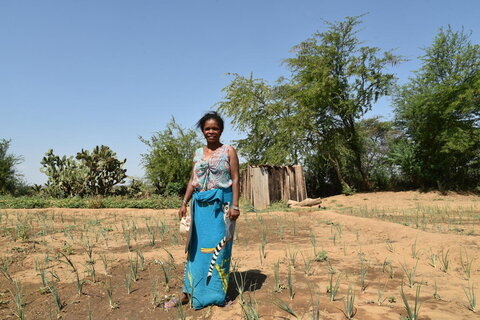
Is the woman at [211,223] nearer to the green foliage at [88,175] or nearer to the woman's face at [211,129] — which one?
the woman's face at [211,129]

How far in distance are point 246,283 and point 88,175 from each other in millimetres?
13902

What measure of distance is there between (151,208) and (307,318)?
10516mm

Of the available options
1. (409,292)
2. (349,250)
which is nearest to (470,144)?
(349,250)

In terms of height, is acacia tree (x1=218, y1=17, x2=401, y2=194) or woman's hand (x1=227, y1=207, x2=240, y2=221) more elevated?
acacia tree (x1=218, y1=17, x2=401, y2=194)

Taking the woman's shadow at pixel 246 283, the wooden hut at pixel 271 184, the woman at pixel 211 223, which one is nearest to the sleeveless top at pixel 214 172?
the woman at pixel 211 223

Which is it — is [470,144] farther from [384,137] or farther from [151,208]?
[151,208]

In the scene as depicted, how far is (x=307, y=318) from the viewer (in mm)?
2502

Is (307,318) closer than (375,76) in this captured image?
Yes

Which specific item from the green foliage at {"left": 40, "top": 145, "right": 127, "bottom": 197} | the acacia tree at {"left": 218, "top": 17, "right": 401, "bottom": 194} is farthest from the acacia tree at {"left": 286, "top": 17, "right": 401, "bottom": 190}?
the green foliage at {"left": 40, "top": 145, "right": 127, "bottom": 197}

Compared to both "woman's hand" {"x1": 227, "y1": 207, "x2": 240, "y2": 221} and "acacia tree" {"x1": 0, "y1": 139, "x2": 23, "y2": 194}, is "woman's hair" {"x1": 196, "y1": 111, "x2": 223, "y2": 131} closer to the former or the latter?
"woman's hand" {"x1": 227, "y1": 207, "x2": 240, "y2": 221}

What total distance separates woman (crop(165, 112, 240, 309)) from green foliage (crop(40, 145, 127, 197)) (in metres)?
13.6

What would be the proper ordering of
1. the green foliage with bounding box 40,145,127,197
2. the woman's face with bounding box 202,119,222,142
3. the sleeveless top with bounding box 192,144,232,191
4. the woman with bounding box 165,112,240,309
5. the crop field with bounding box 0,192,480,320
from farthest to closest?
the green foliage with bounding box 40,145,127,197
the woman's face with bounding box 202,119,222,142
the sleeveless top with bounding box 192,144,232,191
the woman with bounding box 165,112,240,309
the crop field with bounding box 0,192,480,320

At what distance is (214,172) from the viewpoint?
305 cm

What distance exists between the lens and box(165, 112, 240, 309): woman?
290 centimetres
